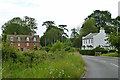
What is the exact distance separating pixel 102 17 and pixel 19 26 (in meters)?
36.6

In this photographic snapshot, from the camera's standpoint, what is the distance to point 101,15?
318 ft

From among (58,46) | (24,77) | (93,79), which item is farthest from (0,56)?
(58,46)

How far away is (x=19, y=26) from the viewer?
86500mm

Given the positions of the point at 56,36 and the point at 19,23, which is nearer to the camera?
the point at 56,36

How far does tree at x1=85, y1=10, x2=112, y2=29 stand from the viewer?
95.6 metres

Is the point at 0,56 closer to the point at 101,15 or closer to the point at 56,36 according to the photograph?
the point at 56,36

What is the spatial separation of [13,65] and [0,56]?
110cm

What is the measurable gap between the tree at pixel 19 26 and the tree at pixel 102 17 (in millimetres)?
27577

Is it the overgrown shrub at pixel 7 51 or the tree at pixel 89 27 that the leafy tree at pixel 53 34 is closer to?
the tree at pixel 89 27

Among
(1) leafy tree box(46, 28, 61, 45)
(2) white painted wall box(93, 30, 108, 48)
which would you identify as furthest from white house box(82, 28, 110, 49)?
(1) leafy tree box(46, 28, 61, 45)

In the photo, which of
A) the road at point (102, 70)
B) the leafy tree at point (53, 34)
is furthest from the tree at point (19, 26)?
the road at point (102, 70)

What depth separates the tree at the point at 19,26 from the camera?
83.7m

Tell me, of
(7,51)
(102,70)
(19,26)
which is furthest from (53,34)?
(7,51)

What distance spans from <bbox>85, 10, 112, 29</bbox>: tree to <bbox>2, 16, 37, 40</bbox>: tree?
27577 millimetres
